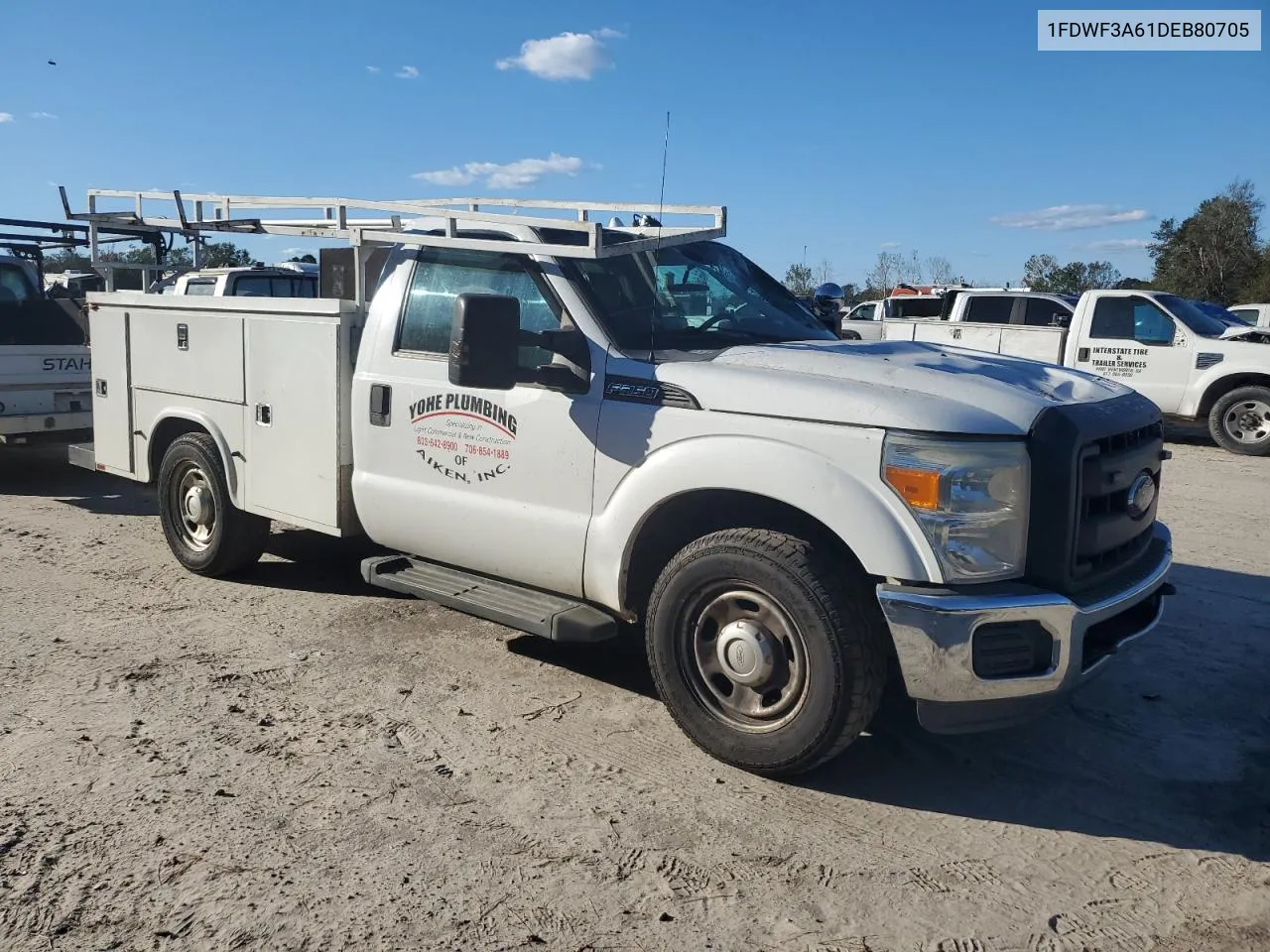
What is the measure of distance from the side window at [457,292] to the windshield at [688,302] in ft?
0.84

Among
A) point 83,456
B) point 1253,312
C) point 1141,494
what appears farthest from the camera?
point 1253,312

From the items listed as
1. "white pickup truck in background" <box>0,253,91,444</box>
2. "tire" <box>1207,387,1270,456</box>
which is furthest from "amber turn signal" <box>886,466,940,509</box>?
"tire" <box>1207,387,1270,456</box>

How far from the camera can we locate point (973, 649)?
3.41 metres

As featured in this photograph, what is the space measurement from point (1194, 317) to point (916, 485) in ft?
38.8

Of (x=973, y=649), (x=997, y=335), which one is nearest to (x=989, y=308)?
(x=997, y=335)

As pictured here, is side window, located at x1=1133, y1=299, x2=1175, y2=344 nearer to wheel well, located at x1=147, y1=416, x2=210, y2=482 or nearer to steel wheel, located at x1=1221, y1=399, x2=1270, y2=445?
steel wheel, located at x1=1221, y1=399, x2=1270, y2=445

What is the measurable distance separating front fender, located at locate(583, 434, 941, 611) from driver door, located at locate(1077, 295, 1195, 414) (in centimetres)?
1106

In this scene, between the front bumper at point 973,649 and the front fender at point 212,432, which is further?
the front fender at point 212,432

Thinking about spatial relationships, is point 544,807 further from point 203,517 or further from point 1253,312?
point 1253,312

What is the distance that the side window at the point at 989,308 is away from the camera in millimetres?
16312

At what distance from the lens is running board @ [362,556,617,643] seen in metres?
4.27

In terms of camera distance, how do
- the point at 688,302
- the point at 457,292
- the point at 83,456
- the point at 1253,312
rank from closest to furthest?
the point at 688,302 → the point at 457,292 → the point at 83,456 → the point at 1253,312

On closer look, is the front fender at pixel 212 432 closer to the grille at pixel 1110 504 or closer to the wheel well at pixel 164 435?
the wheel well at pixel 164 435

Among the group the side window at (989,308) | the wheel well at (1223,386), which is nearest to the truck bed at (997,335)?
the side window at (989,308)
